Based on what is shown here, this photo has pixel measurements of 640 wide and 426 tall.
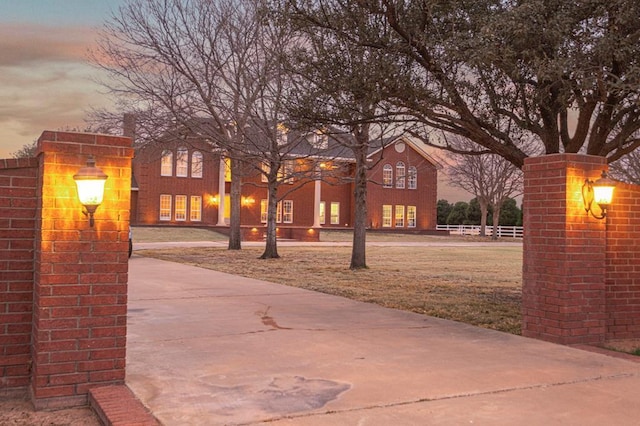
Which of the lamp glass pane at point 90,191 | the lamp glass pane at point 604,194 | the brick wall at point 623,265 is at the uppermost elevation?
the lamp glass pane at point 604,194

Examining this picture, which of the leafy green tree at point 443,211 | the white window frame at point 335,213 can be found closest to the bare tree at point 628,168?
the white window frame at point 335,213

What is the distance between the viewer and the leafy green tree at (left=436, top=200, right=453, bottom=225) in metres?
70.6

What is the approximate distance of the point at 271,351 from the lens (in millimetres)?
6566

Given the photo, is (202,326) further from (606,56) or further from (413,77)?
(606,56)

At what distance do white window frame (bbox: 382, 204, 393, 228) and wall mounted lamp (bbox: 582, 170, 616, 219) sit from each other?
43.0 meters

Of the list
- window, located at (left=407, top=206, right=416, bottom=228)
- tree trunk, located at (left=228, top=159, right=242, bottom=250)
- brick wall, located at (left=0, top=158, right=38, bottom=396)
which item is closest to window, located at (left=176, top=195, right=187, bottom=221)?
tree trunk, located at (left=228, top=159, right=242, bottom=250)

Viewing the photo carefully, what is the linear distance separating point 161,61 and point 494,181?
34401 millimetres

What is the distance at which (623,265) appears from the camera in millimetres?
7852

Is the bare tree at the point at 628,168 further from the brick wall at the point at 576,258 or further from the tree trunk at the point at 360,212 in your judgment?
the brick wall at the point at 576,258

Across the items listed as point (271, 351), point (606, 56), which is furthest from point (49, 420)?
point (606, 56)

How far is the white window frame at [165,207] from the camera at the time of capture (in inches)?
1687

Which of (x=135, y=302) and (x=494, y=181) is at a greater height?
(x=494, y=181)

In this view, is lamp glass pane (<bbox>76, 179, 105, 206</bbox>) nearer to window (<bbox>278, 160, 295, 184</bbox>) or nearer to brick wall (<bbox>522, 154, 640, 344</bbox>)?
brick wall (<bbox>522, 154, 640, 344</bbox>)

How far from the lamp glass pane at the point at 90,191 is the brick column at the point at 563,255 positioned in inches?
204
